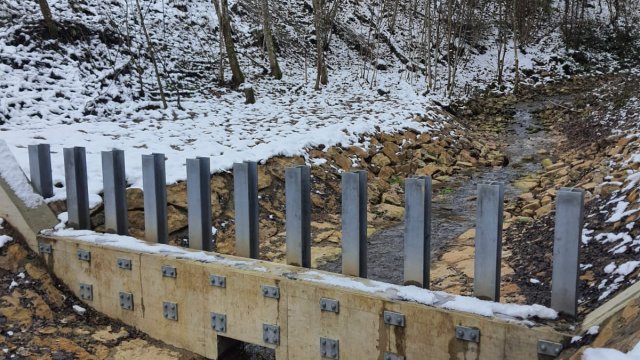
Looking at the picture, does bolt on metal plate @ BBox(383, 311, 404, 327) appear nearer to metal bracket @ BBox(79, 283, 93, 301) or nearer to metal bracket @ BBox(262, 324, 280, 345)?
metal bracket @ BBox(262, 324, 280, 345)

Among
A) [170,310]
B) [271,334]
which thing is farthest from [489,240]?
[170,310]

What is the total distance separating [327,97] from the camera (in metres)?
12.2

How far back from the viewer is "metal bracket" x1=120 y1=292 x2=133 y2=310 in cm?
378

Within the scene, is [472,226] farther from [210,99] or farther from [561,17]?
[561,17]

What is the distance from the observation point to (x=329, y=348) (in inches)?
122

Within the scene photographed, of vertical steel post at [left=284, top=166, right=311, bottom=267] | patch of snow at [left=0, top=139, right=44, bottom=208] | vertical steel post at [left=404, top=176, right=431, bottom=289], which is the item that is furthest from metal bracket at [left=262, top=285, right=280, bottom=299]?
Result: patch of snow at [left=0, top=139, right=44, bottom=208]

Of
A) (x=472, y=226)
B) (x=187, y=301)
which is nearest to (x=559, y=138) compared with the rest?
(x=472, y=226)

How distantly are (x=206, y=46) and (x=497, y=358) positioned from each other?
40.6 feet

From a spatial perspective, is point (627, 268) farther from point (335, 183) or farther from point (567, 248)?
point (335, 183)

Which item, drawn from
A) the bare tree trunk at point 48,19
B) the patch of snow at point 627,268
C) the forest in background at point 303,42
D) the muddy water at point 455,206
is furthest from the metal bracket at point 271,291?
the bare tree trunk at point 48,19

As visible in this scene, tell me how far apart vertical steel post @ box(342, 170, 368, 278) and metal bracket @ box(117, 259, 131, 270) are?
1.63 m

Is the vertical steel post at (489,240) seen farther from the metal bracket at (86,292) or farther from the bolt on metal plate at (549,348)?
the metal bracket at (86,292)

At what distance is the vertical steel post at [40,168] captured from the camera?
4285mm

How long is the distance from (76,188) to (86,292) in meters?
0.88
